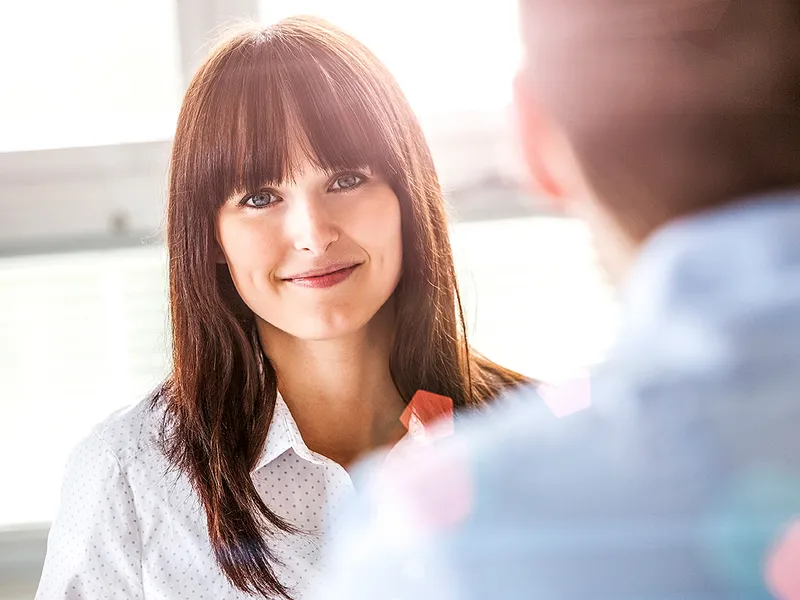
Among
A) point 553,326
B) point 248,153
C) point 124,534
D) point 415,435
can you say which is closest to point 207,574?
point 124,534

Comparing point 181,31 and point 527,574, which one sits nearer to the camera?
point 527,574

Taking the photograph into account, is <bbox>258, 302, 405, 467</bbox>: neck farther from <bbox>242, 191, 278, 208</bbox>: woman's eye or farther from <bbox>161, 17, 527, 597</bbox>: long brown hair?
<bbox>242, 191, 278, 208</bbox>: woman's eye

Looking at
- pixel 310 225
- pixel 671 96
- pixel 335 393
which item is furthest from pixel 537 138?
pixel 335 393

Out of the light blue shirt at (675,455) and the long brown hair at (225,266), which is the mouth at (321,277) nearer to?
the long brown hair at (225,266)

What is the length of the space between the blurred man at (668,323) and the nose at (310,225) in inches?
15.6

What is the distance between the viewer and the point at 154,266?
106 cm

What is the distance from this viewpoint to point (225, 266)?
29.5 inches

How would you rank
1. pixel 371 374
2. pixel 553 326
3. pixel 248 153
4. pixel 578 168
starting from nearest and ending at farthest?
pixel 578 168 → pixel 248 153 → pixel 371 374 → pixel 553 326

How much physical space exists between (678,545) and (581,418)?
0.05 meters

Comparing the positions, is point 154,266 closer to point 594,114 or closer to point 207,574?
point 207,574

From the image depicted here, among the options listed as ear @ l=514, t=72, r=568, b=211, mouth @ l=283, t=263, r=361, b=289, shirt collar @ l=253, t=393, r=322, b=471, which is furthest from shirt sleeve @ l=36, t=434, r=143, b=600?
ear @ l=514, t=72, r=568, b=211

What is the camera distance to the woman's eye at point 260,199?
699mm

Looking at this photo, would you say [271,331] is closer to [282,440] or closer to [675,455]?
[282,440]

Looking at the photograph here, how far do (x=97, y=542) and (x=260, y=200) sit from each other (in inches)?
12.5
